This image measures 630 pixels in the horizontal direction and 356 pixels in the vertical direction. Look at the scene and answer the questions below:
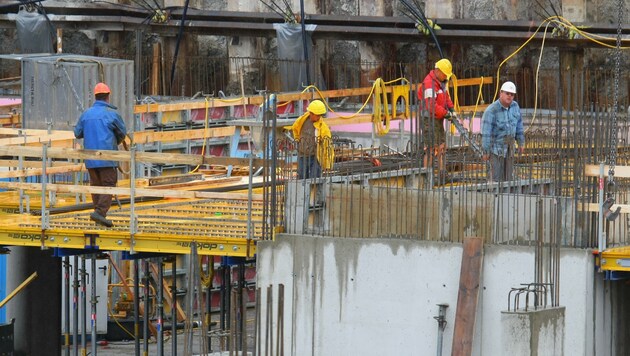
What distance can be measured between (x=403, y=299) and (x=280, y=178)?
8.02 feet

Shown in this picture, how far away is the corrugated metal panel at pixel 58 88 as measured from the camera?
33.4m

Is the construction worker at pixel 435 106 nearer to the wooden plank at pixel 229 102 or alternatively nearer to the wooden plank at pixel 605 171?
the wooden plank at pixel 605 171

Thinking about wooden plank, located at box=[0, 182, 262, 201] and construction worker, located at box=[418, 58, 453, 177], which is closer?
wooden plank, located at box=[0, 182, 262, 201]

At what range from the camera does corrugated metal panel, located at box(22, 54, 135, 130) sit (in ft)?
110

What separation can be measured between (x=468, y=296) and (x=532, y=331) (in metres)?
1.14

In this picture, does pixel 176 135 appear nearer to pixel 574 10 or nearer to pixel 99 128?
pixel 99 128

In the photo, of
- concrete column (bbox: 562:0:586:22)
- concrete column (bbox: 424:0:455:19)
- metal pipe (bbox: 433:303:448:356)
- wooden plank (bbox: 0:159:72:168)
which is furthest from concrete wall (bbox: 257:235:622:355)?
concrete column (bbox: 424:0:455:19)

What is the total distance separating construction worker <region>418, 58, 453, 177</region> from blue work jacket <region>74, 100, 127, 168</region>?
4123 millimetres

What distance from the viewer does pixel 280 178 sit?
2408 centimetres

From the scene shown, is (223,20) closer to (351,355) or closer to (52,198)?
(52,198)

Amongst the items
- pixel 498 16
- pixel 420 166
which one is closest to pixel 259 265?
pixel 420 166

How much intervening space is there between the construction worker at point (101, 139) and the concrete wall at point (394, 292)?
271cm

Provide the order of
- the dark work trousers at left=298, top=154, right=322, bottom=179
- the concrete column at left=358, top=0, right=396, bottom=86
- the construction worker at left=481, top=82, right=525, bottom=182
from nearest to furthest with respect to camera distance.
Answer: the dark work trousers at left=298, top=154, right=322, bottom=179 → the construction worker at left=481, top=82, right=525, bottom=182 → the concrete column at left=358, top=0, right=396, bottom=86

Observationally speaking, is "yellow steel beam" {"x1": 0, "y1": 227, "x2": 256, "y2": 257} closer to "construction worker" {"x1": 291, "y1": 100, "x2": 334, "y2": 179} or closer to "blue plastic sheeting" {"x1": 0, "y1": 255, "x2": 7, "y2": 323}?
"construction worker" {"x1": 291, "y1": 100, "x2": 334, "y2": 179}
